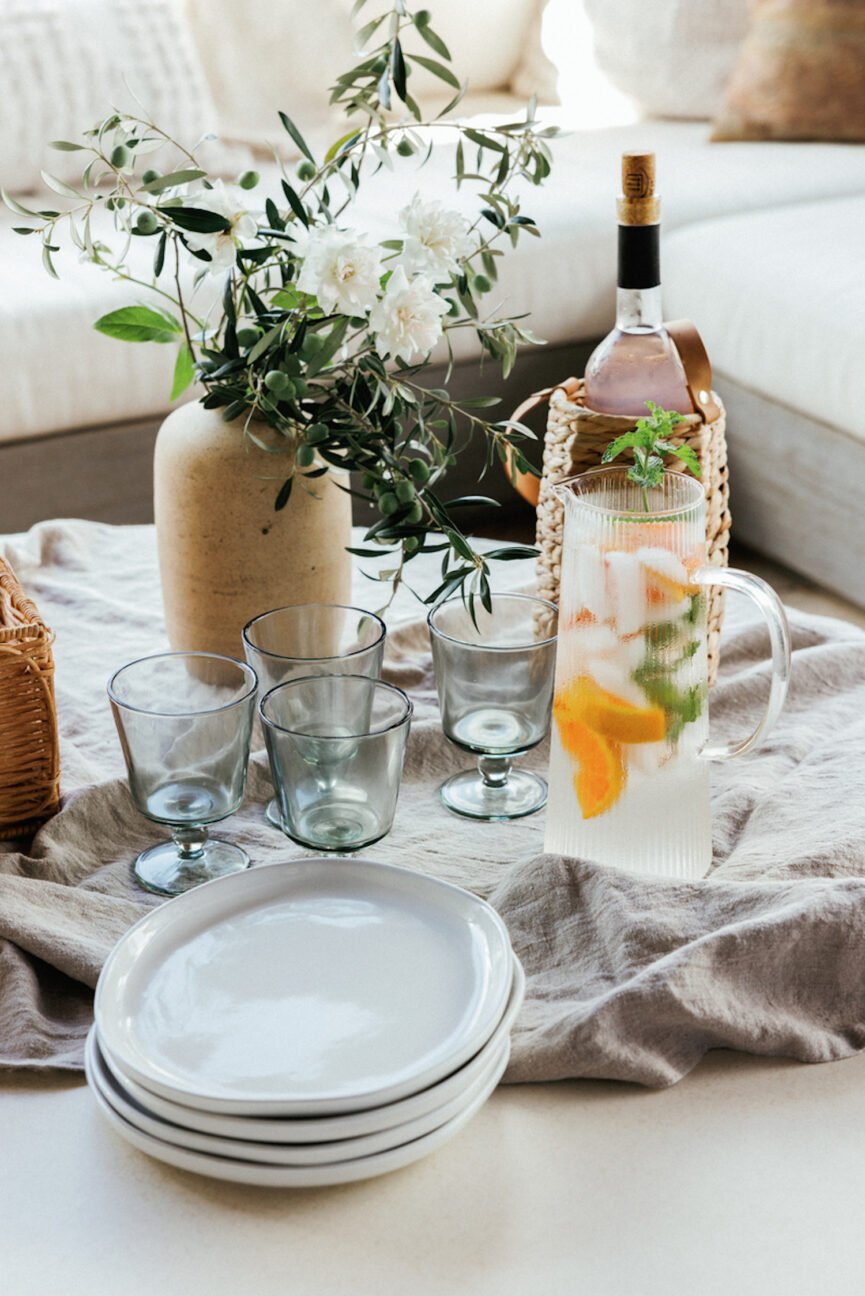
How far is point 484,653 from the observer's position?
0.93m

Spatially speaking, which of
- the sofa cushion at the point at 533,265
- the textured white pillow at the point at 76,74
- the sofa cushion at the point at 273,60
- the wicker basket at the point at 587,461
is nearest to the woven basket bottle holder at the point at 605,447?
the wicker basket at the point at 587,461

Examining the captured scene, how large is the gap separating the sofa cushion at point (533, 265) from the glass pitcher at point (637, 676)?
138cm

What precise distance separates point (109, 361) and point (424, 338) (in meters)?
1.24

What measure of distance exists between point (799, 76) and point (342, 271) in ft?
6.88

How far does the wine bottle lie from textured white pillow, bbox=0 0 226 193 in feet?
5.30

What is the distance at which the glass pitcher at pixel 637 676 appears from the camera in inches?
32.0

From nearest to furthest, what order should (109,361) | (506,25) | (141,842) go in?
1. (141,842)
2. (109,361)
3. (506,25)

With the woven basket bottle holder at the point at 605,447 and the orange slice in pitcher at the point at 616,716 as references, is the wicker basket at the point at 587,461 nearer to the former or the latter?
the woven basket bottle holder at the point at 605,447

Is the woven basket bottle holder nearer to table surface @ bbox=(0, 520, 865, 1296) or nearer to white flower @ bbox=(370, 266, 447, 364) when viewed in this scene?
white flower @ bbox=(370, 266, 447, 364)

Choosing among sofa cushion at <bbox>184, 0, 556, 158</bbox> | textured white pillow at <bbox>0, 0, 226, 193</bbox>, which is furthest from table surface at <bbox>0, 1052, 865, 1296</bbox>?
sofa cushion at <bbox>184, 0, 556, 158</bbox>

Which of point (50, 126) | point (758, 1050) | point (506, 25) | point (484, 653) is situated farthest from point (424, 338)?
point (506, 25)

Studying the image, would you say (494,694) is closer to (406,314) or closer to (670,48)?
(406,314)

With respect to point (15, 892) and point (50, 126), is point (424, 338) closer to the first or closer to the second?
point (15, 892)

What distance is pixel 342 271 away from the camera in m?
0.93
